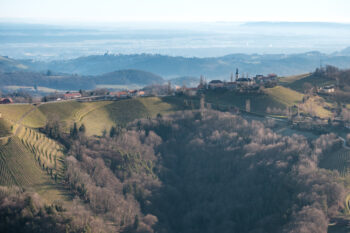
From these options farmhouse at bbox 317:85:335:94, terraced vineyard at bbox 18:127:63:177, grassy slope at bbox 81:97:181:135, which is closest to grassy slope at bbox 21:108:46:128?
terraced vineyard at bbox 18:127:63:177

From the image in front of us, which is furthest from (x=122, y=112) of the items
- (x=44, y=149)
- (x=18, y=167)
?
(x=18, y=167)

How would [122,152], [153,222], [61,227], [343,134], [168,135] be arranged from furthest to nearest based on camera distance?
[168,135] < [343,134] < [122,152] < [153,222] < [61,227]

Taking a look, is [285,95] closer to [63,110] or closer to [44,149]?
[63,110]

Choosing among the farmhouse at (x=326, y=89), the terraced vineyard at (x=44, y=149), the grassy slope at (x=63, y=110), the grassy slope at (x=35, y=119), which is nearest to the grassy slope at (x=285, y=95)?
the farmhouse at (x=326, y=89)

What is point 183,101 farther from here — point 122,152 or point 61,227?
point 61,227

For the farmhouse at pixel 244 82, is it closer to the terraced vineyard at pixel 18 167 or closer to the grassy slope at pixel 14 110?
the grassy slope at pixel 14 110

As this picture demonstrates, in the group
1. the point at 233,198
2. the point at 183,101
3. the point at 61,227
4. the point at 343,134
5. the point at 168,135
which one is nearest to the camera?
the point at 61,227

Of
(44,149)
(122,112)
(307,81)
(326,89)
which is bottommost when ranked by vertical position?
(44,149)

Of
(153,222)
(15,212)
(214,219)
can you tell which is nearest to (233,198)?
(214,219)
